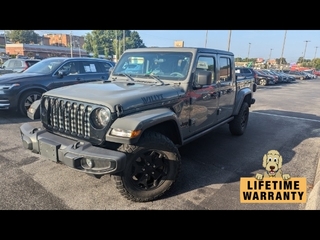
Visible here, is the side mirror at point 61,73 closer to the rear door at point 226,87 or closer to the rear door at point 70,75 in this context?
the rear door at point 70,75

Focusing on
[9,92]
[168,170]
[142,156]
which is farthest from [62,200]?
[9,92]

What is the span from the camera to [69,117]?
3.09 metres

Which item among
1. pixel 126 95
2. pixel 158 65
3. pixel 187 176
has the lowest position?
pixel 187 176

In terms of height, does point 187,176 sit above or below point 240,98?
below

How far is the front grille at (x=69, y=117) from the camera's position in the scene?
2.93 m

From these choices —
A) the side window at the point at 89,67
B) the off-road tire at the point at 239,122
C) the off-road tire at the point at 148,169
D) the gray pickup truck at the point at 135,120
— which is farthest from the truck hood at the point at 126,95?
the side window at the point at 89,67

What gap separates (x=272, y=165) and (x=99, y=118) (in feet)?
10.3

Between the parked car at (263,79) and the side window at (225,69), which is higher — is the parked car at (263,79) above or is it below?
below

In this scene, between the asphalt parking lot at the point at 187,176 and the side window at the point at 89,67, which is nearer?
the asphalt parking lot at the point at 187,176

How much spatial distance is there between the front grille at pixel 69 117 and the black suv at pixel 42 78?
4.07 metres

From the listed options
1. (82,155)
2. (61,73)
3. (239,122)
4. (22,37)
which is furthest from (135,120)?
(22,37)

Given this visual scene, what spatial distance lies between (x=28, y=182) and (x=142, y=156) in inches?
68.9

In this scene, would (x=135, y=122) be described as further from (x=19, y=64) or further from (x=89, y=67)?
(x=19, y=64)

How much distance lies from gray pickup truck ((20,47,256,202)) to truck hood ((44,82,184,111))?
0.03 ft
